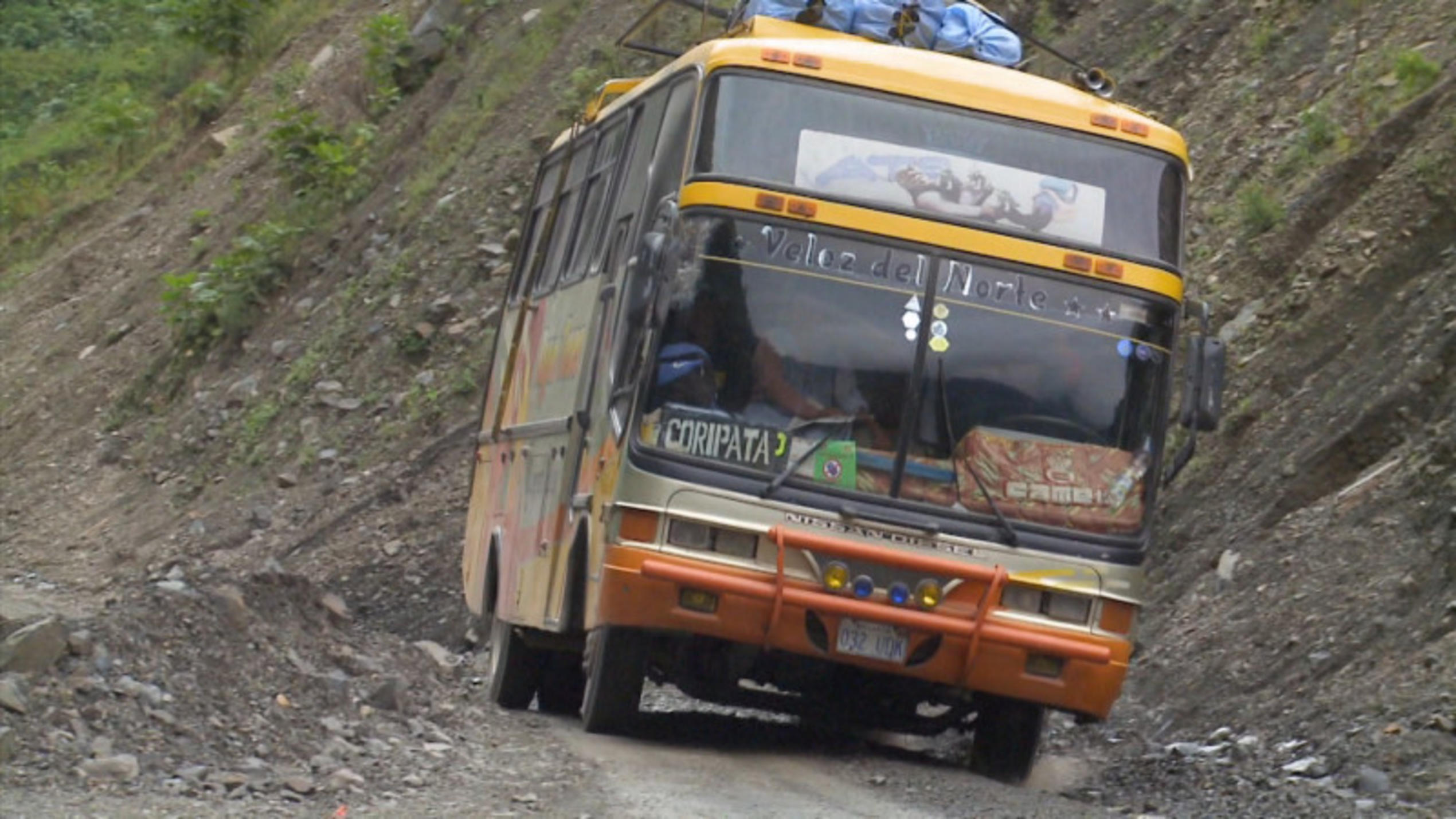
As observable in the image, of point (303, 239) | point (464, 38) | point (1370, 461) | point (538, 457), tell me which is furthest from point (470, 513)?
point (464, 38)

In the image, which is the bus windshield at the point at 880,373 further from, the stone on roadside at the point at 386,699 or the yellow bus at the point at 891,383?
the stone on roadside at the point at 386,699

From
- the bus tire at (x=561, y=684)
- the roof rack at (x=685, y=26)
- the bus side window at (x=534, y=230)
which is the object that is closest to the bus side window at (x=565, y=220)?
the bus side window at (x=534, y=230)

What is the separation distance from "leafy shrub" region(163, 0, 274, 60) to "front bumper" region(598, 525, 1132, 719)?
87.1ft

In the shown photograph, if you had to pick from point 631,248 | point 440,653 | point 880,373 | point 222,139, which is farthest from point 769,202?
point 222,139

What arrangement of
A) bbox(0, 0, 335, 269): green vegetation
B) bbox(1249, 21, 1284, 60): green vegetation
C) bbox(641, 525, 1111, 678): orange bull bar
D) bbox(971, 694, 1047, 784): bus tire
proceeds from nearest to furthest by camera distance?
bbox(641, 525, 1111, 678): orange bull bar < bbox(971, 694, 1047, 784): bus tire < bbox(1249, 21, 1284, 60): green vegetation < bbox(0, 0, 335, 269): green vegetation

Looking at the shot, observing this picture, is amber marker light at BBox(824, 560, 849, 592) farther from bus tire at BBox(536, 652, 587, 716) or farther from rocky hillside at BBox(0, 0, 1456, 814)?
bus tire at BBox(536, 652, 587, 716)

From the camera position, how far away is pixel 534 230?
17.0m

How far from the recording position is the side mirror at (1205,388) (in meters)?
11.1

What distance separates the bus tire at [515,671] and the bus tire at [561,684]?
7cm

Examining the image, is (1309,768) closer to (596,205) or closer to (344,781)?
(344,781)

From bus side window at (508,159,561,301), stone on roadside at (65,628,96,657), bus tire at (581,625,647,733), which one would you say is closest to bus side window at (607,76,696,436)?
bus tire at (581,625,647,733)

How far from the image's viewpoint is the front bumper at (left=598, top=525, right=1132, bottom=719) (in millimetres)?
10625

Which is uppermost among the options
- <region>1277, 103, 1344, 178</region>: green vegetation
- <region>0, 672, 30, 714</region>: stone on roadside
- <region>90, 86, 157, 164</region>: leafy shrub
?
<region>90, 86, 157, 164</region>: leafy shrub

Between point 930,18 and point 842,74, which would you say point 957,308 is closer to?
point 842,74
